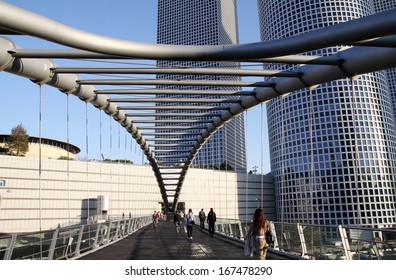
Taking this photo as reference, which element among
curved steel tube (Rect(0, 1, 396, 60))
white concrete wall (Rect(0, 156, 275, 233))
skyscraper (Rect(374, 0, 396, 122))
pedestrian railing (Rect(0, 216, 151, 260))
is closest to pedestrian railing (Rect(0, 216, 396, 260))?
pedestrian railing (Rect(0, 216, 151, 260))

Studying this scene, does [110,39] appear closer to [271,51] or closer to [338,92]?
[271,51]

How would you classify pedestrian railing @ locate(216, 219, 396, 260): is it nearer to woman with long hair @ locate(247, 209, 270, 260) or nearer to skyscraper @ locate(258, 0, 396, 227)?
woman with long hair @ locate(247, 209, 270, 260)

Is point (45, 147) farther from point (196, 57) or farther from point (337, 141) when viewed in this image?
point (196, 57)

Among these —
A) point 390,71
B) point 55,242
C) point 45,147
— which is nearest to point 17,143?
point 45,147

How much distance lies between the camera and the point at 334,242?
789 cm

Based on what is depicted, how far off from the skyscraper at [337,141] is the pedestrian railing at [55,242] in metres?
58.4

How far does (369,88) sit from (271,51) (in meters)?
77.8

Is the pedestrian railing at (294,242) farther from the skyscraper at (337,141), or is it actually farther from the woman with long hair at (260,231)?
the skyscraper at (337,141)

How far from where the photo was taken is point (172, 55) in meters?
6.14

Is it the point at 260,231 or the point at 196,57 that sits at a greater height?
the point at 196,57

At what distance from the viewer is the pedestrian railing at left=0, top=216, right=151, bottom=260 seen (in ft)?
22.3

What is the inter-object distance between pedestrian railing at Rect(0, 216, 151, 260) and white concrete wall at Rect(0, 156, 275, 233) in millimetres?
32972

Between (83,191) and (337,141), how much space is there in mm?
48767

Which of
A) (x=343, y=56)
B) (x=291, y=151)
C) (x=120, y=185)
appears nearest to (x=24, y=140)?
(x=120, y=185)
